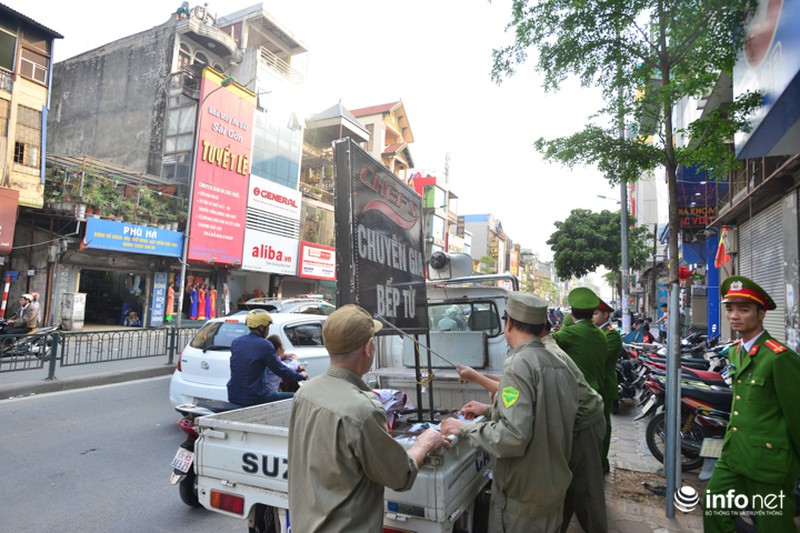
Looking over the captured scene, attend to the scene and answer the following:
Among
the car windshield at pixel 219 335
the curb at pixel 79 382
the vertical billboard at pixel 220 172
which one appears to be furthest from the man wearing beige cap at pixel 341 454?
the vertical billboard at pixel 220 172

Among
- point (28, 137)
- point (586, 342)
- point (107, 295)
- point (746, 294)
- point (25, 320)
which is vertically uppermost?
point (28, 137)

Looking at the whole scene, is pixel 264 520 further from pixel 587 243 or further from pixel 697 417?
pixel 587 243

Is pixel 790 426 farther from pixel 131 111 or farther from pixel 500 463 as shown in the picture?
pixel 131 111

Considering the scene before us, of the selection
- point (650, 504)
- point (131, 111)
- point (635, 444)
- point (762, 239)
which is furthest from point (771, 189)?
point (131, 111)

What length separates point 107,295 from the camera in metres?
20.1

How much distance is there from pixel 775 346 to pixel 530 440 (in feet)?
5.18

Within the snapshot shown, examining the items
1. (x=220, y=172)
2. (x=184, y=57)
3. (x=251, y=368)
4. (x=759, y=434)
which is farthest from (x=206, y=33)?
(x=759, y=434)

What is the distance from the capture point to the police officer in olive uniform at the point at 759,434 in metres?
2.47

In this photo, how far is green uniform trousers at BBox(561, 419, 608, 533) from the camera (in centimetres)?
296

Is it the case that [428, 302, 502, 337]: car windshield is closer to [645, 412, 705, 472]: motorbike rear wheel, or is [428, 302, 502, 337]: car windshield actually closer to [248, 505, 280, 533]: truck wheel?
[645, 412, 705, 472]: motorbike rear wheel

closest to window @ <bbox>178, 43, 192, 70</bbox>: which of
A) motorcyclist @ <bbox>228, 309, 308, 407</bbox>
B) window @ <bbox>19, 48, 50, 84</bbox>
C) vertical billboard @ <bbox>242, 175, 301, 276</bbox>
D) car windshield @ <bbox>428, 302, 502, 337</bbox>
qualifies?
vertical billboard @ <bbox>242, 175, 301, 276</bbox>

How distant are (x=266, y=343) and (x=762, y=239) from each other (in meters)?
10.9

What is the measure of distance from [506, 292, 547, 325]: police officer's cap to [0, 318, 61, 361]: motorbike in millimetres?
9602

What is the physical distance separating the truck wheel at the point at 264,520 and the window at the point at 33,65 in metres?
18.9
